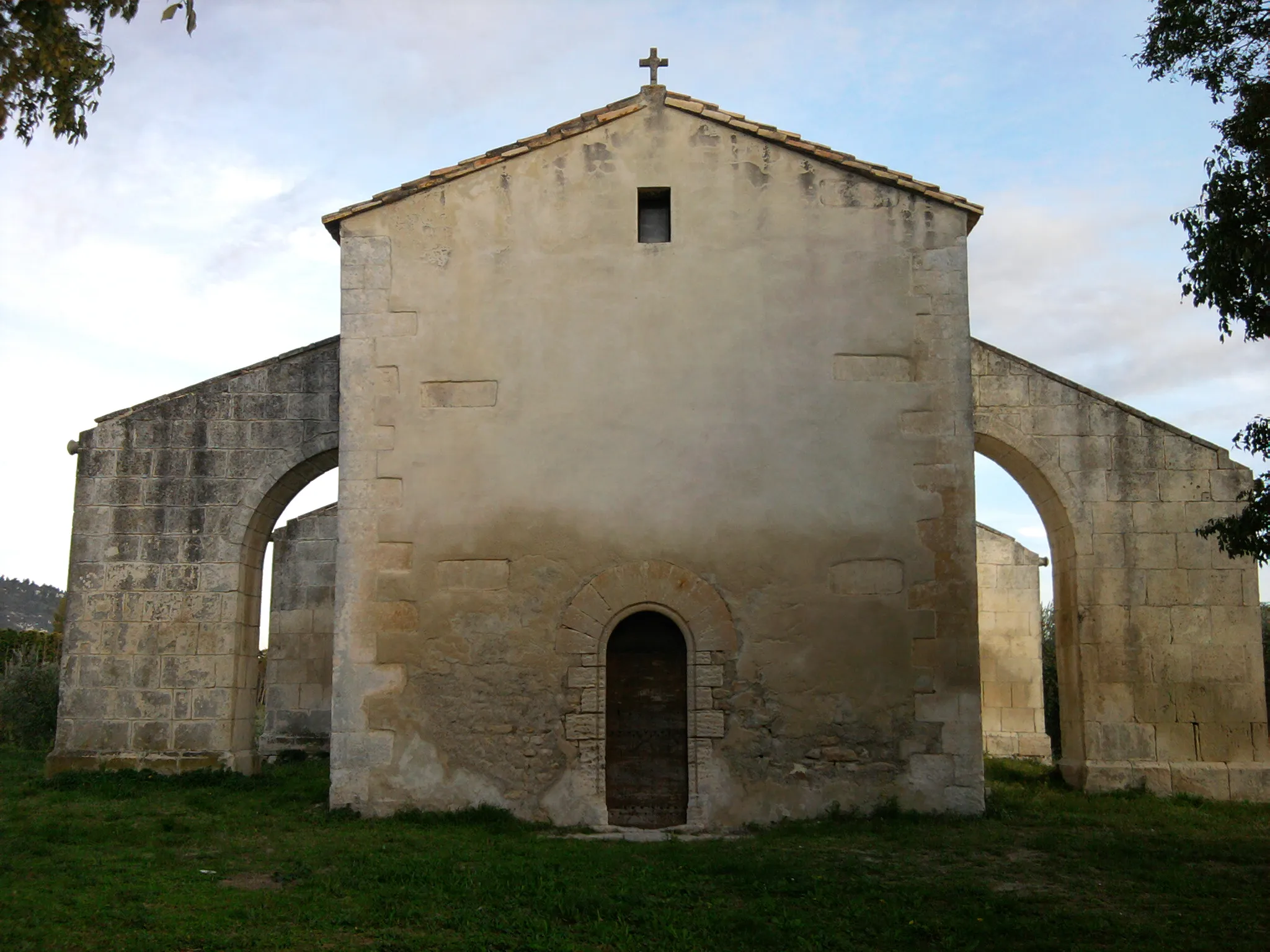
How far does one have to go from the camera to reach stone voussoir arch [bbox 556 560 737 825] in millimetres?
10250

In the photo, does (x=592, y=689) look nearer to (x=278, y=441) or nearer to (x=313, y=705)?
(x=278, y=441)

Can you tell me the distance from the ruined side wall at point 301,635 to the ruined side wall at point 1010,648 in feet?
28.3

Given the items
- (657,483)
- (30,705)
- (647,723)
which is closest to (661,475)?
(657,483)

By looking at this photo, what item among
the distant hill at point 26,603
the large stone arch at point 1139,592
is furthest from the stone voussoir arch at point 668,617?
the distant hill at point 26,603

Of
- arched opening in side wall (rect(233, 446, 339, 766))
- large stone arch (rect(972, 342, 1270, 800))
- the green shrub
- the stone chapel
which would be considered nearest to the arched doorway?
the stone chapel

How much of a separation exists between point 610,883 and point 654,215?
6236mm

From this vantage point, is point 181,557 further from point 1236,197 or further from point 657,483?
point 1236,197

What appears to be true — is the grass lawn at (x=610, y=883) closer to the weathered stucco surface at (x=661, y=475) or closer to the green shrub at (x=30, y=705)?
the weathered stucco surface at (x=661, y=475)

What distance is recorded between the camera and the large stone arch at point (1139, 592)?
12734 mm

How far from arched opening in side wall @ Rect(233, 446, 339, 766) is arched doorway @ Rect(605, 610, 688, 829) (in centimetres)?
442

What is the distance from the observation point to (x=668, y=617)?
34.6ft

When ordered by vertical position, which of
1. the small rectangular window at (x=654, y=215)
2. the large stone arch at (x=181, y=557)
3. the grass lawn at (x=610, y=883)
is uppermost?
the small rectangular window at (x=654, y=215)

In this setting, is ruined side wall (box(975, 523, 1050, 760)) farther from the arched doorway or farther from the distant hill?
the distant hill

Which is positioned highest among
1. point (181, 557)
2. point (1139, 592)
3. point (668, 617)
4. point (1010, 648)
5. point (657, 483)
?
point (657, 483)
